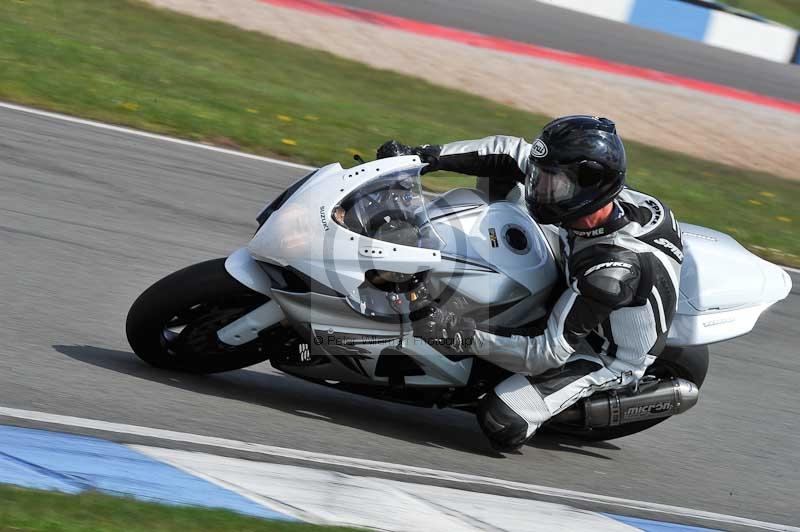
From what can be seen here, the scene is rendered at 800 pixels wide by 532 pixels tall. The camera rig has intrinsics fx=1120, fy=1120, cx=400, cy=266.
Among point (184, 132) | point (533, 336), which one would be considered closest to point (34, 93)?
point (184, 132)

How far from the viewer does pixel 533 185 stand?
4590 mm

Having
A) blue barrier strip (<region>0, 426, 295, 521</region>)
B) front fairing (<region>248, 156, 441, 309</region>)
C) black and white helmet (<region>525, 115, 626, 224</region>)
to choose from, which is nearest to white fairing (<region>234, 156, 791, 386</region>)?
front fairing (<region>248, 156, 441, 309</region>)

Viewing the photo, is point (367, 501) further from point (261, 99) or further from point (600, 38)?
point (600, 38)

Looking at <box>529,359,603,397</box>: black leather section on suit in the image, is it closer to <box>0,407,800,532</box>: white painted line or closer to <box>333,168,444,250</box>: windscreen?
<box>0,407,800,532</box>: white painted line

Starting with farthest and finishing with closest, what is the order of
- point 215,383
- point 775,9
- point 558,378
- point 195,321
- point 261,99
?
point 775,9
point 261,99
point 215,383
point 558,378
point 195,321

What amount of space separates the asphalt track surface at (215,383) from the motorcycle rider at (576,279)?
0.42 meters

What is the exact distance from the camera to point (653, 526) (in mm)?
4656

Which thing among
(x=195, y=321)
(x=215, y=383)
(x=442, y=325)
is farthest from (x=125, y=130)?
(x=442, y=325)

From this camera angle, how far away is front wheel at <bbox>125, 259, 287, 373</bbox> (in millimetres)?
4719

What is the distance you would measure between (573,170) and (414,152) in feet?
2.66

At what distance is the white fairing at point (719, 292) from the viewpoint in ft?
16.8

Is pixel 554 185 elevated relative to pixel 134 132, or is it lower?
elevated

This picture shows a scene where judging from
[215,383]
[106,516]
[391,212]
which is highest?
[391,212]

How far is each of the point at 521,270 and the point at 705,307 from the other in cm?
93
